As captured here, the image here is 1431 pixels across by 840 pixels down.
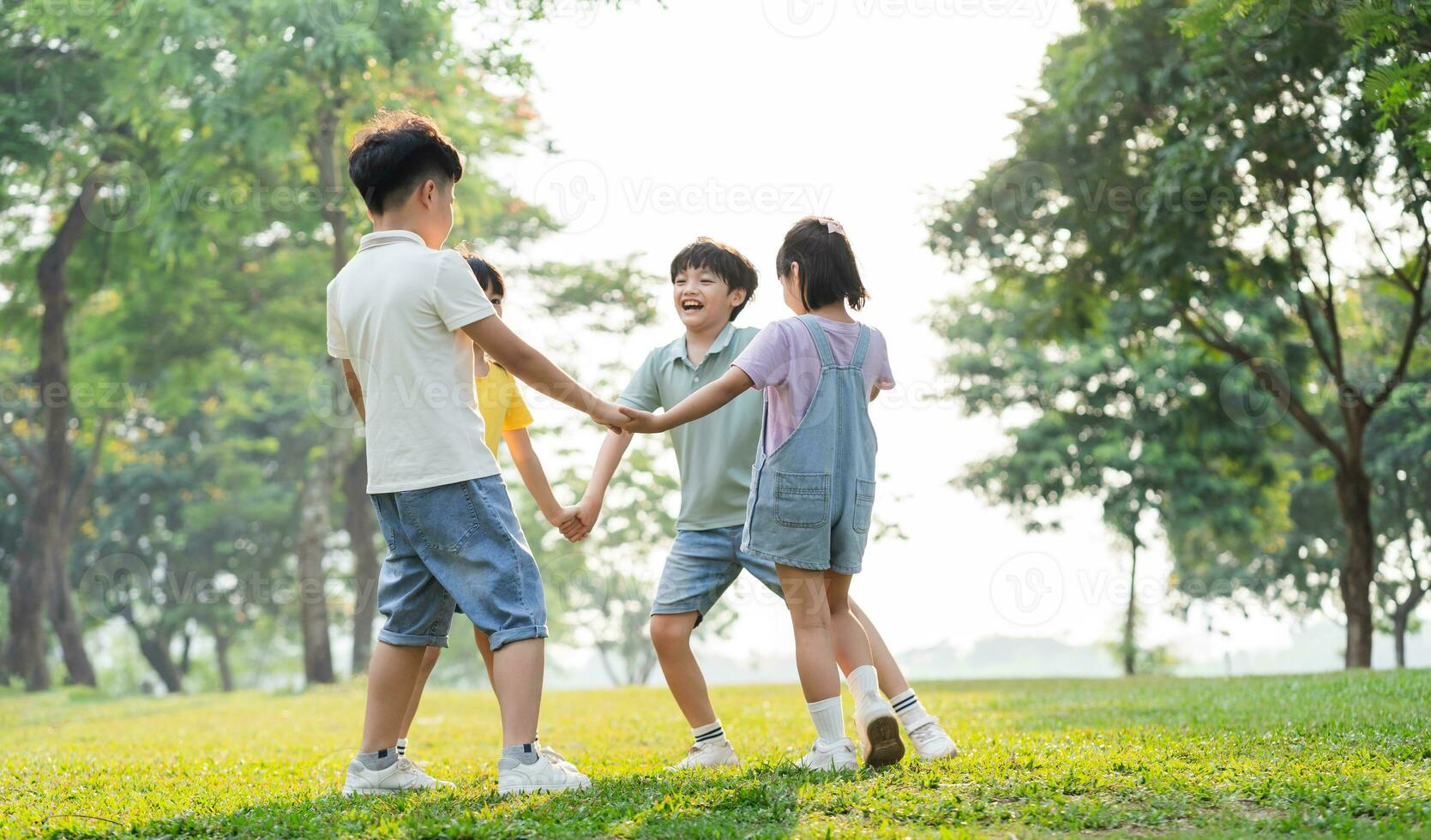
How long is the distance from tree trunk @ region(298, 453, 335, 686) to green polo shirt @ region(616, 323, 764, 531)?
14.3 meters

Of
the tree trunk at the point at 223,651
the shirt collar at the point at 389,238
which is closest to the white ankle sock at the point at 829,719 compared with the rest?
the shirt collar at the point at 389,238

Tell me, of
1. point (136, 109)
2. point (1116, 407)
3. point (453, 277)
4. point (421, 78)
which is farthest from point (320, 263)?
point (453, 277)

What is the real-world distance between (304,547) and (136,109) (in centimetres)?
681

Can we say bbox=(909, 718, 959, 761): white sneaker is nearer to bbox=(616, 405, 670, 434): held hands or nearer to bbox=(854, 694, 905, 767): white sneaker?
bbox=(854, 694, 905, 767): white sneaker

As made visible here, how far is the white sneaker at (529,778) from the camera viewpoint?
385 cm

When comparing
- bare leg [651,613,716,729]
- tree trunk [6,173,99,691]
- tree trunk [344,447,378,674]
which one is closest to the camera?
bare leg [651,613,716,729]

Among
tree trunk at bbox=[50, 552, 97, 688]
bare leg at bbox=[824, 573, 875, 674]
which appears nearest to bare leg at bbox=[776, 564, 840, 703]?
bare leg at bbox=[824, 573, 875, 674]

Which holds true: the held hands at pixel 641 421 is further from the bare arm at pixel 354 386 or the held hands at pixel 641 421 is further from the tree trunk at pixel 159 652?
the tree trunk at pixel 159 652

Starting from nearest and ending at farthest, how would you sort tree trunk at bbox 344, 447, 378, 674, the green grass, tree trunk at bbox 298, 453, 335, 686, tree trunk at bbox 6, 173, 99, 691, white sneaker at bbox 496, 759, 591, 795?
the green grass
white sneaker at bbox 496, 759, 591, 795
tree trunk at bbox 298, 453, 335, 686
tree trunk at bbox 6, 173, 99, 691
tree trunk at bbox 344, 447, 378, 674

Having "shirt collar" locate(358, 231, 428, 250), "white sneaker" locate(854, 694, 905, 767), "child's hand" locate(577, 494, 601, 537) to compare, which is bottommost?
"white sneaker" locate(854, 694, 905, 767)

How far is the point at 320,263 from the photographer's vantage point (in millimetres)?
19531

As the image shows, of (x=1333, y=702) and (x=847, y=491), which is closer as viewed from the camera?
(x=847, y=491)

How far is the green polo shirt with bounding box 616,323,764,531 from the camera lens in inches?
189

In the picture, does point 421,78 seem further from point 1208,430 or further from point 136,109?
point 1208,430
